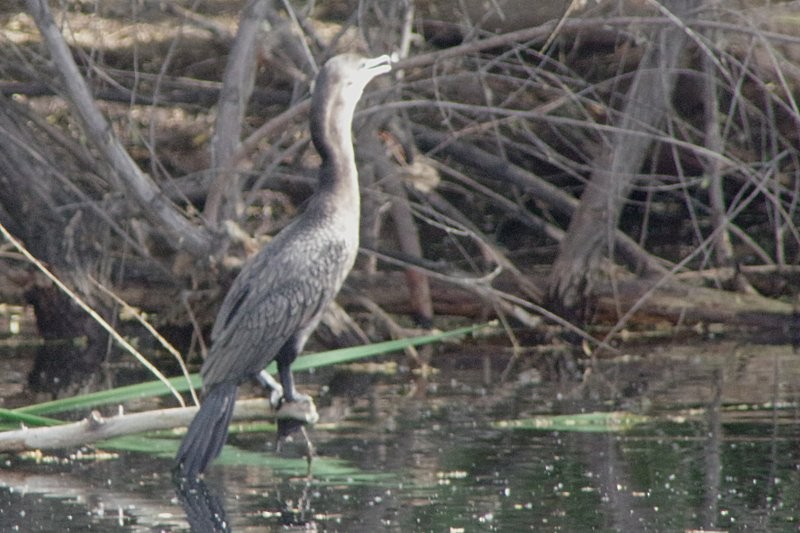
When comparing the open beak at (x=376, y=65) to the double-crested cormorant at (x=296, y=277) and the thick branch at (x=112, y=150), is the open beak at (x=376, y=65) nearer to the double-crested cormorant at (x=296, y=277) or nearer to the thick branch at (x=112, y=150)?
the double-crested cormorant at (x=296, y=277)

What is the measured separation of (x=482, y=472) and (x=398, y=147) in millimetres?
3109

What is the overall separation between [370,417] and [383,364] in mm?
1656

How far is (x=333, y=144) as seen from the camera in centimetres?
521

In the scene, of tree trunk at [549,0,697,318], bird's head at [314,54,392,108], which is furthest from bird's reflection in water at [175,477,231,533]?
tree trunk at [549,0,697,318]

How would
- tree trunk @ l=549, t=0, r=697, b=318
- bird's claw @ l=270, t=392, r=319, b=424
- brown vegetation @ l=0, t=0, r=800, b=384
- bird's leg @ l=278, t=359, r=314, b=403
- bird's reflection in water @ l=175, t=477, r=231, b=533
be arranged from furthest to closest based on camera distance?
1. tree trunk @ l=549, t=0, r=697, b=318
2. brown vegetation @ l=0, t=0, r=800, b=384
3. bird's leg @ l=278, t=359, r=314, b=403
4. bird's claw @ l=270, t=392, r=319, b=424
5. bird's reflection in water @ l=175, t=477, r=231, b=533

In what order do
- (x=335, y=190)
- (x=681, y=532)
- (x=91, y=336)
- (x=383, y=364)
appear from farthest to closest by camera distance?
(x=91, y=336) < (x=383, y=364) < (x=335, y=190) < (x=681, y=532)

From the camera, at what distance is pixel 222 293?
729cm

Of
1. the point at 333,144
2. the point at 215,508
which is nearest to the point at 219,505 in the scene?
the point at 215,508

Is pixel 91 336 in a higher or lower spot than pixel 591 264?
lower

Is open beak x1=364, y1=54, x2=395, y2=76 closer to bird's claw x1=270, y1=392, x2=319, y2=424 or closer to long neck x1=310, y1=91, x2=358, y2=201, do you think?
long neck x1=310, y1=91, x2=358, y2=201

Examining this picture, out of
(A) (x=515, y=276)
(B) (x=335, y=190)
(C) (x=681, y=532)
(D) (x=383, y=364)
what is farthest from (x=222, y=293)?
(C) (x=681, y=532)

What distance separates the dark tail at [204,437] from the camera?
15.4 feet

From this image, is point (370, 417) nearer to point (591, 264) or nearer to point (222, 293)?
point (222, 293)

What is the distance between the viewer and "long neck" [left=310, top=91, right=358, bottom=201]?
5203 mm
